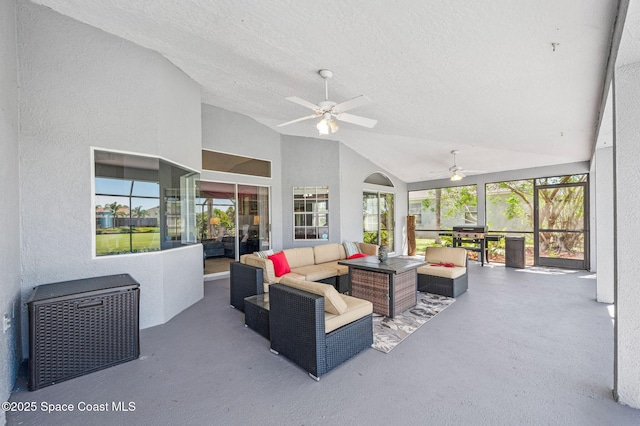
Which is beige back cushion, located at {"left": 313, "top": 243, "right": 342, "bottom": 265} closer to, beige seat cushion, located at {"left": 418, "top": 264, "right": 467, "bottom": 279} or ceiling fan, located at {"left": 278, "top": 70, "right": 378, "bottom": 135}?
beige seat cushion, located at {"left": 418, "top": 264, "right": 467, "bottom": 279}

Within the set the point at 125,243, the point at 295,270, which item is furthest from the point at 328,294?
the point at 125,243

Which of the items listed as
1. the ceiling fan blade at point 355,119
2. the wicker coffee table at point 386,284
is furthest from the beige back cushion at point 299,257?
the ceiling fan blade at point 355,119

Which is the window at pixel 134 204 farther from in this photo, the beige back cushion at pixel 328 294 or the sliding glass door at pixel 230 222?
the beige back cushion at pixel 328 294

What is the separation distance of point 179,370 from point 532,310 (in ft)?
15.2

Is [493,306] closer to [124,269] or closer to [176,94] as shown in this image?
[124,269]

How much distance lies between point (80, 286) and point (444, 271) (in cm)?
489

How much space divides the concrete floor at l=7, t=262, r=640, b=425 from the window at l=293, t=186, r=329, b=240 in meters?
3.80

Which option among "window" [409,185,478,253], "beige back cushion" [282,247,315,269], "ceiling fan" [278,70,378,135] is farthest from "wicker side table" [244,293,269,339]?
"window" [409,185,478,253]

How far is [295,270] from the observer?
4770 mm

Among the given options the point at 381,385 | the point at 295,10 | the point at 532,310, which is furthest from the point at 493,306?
the point at 295,10

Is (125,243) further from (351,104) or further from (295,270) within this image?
(351,104)

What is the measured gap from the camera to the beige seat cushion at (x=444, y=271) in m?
4.52

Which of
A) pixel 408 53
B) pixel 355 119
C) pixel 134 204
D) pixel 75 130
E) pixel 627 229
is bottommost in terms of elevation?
pixel 627 229

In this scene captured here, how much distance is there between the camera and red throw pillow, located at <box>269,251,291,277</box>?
14.3ft
